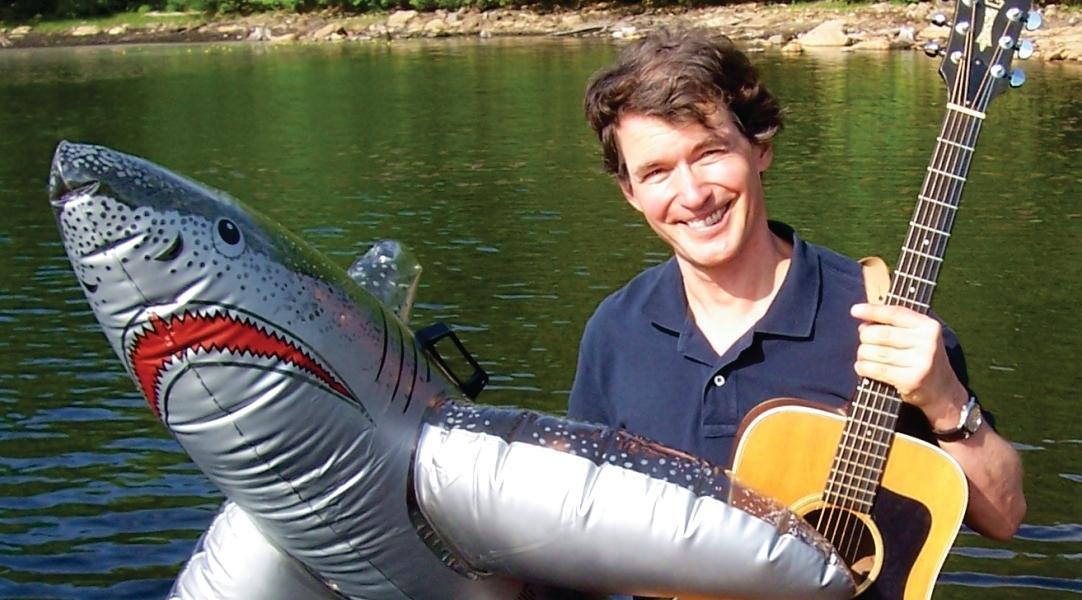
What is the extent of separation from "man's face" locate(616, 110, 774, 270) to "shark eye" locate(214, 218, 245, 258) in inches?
37.7

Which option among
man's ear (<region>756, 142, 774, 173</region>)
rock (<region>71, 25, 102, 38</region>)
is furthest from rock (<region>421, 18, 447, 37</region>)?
man's ear (<region>756, 142, 774, 173</region>)

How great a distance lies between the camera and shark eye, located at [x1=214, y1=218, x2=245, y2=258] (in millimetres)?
2699

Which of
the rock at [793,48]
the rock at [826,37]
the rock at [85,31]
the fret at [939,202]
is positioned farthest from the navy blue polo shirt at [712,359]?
the rock at [85,31]

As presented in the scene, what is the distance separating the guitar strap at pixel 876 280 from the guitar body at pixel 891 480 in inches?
11.0

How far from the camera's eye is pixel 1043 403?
9.05 meters

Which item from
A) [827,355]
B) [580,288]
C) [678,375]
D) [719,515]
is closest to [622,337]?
[678,375]

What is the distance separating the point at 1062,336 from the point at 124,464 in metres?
6.49

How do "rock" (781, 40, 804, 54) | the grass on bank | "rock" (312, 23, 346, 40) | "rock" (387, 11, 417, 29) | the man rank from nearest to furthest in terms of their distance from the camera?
the man < "rock" (781, 40, 804, 54) < "rock" (312, 23, 346, 40) < "rock" (387, 11, 417, 29) < the grass on bank

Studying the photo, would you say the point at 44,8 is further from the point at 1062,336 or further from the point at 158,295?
the point at 158,295

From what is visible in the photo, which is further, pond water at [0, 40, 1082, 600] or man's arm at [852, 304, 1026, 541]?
pond water at [0, 40, 1082, 600]

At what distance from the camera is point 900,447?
3168mm

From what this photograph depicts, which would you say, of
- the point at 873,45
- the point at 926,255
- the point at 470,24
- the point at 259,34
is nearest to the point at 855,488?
the point at 926,255

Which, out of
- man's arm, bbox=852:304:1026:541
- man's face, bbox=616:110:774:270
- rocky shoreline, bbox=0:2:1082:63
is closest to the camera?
man's arm, bbox=852:304:1026:541

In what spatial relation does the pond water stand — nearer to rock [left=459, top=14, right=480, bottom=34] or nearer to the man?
the man
